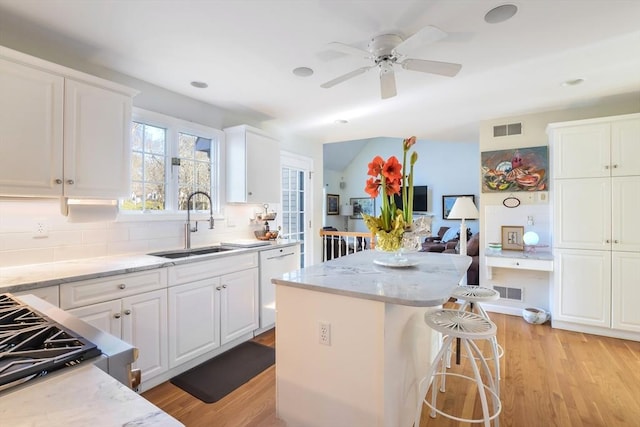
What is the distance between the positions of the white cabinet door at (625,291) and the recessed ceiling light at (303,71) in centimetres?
349

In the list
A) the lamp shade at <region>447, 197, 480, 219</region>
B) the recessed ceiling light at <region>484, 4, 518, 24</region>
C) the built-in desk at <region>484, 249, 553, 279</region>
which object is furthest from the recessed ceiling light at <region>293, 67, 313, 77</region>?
the built-in desk at <region>484, 249, 553, 279</region>

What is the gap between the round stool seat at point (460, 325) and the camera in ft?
5.03

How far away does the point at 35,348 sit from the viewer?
30.8 inches

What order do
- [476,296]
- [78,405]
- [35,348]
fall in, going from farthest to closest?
1. [476,296]
2. [35,348]
3. [78,405]

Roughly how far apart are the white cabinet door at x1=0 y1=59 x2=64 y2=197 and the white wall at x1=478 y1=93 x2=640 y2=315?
14.5 feet

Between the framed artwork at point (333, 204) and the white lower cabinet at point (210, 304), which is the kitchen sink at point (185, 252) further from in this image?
the framed artwork at point (333, 204)

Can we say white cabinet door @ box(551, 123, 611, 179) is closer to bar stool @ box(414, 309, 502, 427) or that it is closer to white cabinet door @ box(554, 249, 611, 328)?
white cabinet door @ box(554, 249, 611, 328)

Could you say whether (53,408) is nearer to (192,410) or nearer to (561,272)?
(192,410)

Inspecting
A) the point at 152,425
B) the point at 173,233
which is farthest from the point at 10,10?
the point at 152,425

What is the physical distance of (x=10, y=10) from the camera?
1754 mm

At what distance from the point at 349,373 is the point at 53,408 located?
1.13 meters

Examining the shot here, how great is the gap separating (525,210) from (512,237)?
0.37m

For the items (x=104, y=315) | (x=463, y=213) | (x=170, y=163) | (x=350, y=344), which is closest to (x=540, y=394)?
(x=350, y=344)

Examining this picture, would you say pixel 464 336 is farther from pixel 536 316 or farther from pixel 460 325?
pixel 536 316
